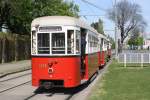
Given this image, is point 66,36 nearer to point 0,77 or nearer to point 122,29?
point 0,77

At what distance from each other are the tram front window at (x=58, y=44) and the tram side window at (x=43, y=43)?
0.25 m

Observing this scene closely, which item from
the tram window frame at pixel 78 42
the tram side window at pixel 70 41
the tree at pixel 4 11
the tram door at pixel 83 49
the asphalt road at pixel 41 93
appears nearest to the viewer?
the asphalt road at pixel 41 93

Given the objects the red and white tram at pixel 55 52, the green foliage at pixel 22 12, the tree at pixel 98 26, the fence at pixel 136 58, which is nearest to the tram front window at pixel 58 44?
the red and white tram at pixel 55 52

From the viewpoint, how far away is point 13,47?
43.2m

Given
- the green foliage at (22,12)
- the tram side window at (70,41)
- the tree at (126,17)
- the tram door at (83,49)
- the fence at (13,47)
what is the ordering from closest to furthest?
the tram side window at (70,41) → the tram door at (83,49) → the fence at (13,47) → the green foliage at (22,12) → the tree at (126,17)

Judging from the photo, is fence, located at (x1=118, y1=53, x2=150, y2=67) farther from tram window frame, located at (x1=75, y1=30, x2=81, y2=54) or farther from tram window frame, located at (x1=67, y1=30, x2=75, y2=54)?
tram window frame, located at (x1=67, y1=30, x2=75, y2=54)

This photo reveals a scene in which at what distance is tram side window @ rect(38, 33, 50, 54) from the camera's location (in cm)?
1669

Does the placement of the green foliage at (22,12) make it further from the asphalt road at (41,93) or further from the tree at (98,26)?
the tree at (98,26)

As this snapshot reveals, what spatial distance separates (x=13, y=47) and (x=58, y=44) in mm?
27156

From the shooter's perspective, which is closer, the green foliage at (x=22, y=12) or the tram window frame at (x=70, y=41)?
the tram window frame at (x=70, y=41)

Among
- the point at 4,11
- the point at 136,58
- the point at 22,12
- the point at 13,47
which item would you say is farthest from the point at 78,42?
the point at 4,11

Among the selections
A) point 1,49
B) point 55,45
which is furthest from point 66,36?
point 1,49

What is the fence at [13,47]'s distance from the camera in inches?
1570

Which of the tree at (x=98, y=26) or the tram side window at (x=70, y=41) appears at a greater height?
the tree at (x=98, y=26)
